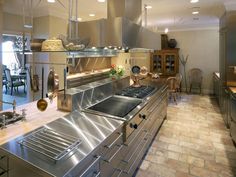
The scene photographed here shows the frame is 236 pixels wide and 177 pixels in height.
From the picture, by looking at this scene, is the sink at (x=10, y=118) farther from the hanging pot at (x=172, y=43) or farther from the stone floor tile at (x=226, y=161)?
the hanging pot at (x=172, y=43)

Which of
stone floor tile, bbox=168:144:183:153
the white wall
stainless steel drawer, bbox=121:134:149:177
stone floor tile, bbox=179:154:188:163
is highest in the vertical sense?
the white wall

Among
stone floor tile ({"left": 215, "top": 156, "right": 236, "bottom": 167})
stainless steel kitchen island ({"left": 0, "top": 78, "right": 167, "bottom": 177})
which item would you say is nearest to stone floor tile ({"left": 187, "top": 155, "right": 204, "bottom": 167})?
stone floor tile ({"left": 215, "top": 156, "right": 236, "bottom": 167})

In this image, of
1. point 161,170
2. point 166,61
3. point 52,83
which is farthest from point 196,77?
point 52,83

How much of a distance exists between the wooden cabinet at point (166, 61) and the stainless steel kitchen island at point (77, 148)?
5.47m

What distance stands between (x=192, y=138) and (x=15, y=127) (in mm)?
2948

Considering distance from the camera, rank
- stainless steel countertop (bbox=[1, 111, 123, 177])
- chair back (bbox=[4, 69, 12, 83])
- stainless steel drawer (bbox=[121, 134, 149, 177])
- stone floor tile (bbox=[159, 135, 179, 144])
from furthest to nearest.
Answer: chair back (bbox=[4, 69, 12, 83]) → stone floor tile (bbox=[159, 135, 179, 144]) → stainless steel drawer (bbox=[121, 134, 149, 177]) → stainless steel countertop (bbox=[1, 111, 123, 177])

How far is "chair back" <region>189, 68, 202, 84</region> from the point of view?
721cm

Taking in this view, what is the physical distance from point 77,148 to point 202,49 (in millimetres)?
7109

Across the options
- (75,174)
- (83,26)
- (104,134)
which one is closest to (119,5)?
(83,26)

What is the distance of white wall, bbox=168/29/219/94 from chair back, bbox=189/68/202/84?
0.17 meters

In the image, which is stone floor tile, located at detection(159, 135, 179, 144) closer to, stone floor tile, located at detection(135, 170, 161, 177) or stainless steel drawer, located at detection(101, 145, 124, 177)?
stone floor tile, located at detection(135, 170, 161, 177)

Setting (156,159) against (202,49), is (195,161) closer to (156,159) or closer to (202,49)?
(156,159)

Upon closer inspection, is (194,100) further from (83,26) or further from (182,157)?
(83,26)

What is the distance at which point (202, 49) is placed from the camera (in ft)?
23.4
